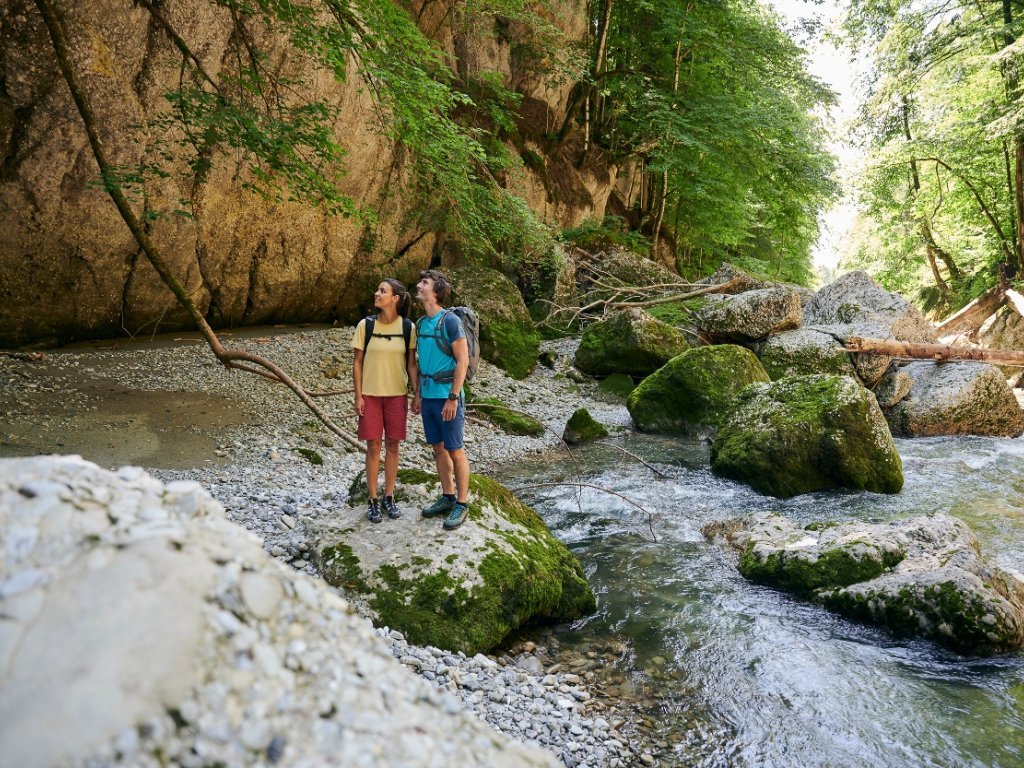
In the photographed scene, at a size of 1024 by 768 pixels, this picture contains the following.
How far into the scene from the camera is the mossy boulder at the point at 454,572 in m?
3.82

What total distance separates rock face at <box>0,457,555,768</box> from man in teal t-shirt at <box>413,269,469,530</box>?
2360 mm

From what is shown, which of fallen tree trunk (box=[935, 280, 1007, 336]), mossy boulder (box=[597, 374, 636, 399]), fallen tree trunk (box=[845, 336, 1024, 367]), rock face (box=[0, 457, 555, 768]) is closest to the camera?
rock face (box=[0, 457, 555, 768])

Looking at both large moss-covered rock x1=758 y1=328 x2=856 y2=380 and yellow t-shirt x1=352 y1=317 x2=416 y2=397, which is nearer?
yellow t-shirt x1=352 y1=317 x2=416 y2=397

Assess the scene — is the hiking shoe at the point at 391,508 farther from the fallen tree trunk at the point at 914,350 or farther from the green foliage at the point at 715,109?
the green foliage at the point at 715,109

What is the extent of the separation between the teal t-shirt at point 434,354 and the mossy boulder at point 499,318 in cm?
789

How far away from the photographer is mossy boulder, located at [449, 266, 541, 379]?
12.4 metres

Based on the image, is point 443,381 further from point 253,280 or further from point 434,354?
point 253,280

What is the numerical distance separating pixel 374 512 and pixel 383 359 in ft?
3.83

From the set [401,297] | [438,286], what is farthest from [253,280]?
[438,286]

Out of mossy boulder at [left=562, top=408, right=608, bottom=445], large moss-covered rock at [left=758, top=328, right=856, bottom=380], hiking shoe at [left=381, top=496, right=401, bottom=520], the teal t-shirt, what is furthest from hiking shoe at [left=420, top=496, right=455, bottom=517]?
large moss-covered rock at [left=758, top=328, right=856, bottom=380]

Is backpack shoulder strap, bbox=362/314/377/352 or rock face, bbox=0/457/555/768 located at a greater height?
backpack shoulder strap, bbox=362/314/377/352

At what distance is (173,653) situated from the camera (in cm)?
148

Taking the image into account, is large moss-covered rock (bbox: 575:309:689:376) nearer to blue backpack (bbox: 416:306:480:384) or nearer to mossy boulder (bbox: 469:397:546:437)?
mossy boulder (bbox: 469:397:546:437)

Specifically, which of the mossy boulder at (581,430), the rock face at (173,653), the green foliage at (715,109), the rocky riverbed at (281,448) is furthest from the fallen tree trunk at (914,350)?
the rock face at (173,653)
